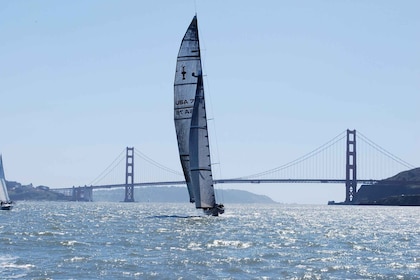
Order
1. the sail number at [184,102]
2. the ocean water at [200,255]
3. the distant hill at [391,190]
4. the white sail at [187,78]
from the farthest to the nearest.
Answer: the distant hill at [391,190], the sail number at [184,102], the white sail at [187,78], the ocean water at [200,255]

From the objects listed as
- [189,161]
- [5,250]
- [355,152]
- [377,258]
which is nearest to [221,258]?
[377,258]

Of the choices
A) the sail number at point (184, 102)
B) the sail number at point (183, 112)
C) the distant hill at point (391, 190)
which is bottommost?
the distant hill at point (391, 190)

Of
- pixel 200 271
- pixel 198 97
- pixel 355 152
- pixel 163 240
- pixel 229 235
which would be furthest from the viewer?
pixel 355 152

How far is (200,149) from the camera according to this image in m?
52.0

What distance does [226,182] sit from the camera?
151 meters

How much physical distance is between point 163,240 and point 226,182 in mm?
114322

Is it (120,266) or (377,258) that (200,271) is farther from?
(377,258)

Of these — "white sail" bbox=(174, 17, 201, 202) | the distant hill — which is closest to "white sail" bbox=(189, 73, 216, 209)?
"white sail" bbox=(174, 17, 201, 202)

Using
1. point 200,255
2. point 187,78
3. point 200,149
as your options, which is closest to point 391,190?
point 200,149

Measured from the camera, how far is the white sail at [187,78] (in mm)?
52406

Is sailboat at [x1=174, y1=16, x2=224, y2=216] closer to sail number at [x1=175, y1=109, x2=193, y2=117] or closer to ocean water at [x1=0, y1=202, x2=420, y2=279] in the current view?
sail number at [x1=175, y1=109, x2=193, y2=117]

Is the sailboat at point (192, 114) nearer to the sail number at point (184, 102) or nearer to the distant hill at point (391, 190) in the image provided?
the sail number at point (184, 102)

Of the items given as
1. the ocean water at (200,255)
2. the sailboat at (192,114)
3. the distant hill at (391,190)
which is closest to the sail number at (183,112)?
the sailboat at (192,114)

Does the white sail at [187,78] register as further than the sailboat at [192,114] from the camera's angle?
Yes
